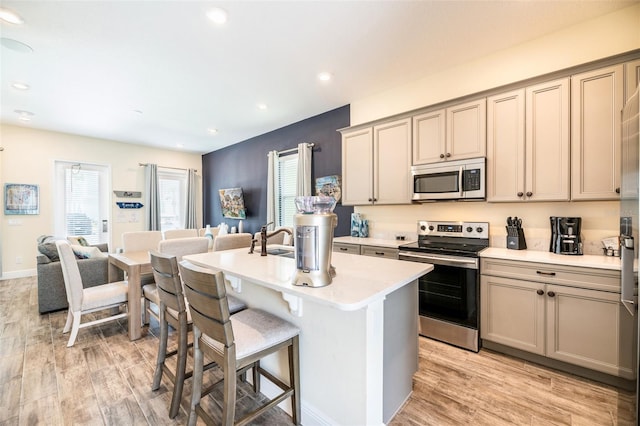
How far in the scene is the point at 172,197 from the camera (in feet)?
22.6

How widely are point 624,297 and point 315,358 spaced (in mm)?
1931

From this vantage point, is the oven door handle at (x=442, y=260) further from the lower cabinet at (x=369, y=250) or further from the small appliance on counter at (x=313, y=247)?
the small appliance on counter at (x=313, y=247)

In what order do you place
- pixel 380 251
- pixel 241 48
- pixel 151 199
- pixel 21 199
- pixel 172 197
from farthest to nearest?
pixel 172 197
pixel 151 199
pixel 21 199
pixel 380 251
pixel 241 48

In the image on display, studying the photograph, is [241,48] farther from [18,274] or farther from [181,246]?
[18,274]

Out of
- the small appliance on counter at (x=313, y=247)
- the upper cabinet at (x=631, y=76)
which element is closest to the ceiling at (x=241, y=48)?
the upper cabinet at (x=631, y=76)

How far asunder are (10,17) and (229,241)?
2.56 meters

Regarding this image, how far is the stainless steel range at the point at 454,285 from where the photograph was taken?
95.5 inches

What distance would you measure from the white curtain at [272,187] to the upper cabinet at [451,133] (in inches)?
108

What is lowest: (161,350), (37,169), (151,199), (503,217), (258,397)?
(258,397)

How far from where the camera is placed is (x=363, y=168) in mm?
3549

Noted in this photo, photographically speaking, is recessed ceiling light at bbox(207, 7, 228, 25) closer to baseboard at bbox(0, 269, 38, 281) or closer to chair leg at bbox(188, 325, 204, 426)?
chair leg at bbox(188, 325, 204, 426)

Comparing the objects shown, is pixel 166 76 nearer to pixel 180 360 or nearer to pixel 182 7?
pixel 182 7

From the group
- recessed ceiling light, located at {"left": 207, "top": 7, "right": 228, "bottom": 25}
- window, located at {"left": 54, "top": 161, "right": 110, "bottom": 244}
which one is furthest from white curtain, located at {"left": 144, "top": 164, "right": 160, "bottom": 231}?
recessed ceiling light, located at {"left": 207, "top": 7, "right": 228, "bottom": 25}

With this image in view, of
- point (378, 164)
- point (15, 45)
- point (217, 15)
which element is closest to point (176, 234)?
point (15, 45)
